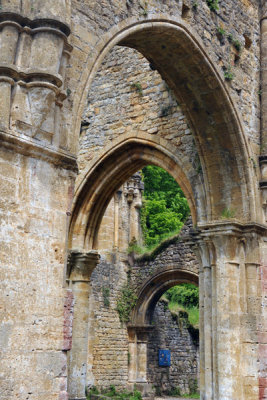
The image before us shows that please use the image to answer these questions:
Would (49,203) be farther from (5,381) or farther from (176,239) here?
(176,239)

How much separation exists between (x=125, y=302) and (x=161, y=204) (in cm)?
835

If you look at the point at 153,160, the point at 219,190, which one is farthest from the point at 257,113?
the point at 153,160

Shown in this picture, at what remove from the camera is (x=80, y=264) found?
33.1 ft

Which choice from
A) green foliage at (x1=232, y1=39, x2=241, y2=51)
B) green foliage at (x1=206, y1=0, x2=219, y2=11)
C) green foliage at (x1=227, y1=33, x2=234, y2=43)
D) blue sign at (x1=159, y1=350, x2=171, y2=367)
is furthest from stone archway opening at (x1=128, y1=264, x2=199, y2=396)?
green foliage at (x1=206, y1=0, x2=219, y2=11)

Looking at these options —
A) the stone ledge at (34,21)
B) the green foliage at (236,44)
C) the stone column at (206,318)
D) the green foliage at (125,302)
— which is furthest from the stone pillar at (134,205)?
the stone ledge at (34,21)

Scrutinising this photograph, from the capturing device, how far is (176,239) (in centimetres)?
1485

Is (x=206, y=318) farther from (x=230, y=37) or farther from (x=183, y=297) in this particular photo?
(x=183, y=297)

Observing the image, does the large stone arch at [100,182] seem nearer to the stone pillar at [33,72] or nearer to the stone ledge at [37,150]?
the stone ledge at [37,150]

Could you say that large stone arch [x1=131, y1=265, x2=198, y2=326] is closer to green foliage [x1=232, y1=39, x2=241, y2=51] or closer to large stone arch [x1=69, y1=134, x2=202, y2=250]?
large stone arch [x1=69, y1=134, x2=202, y2=250]

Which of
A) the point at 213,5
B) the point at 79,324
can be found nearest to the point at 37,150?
the point at 213,5

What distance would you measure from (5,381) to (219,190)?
4.97m

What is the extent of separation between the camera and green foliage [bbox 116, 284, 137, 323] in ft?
50.8

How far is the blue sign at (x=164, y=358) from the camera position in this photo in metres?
16.5

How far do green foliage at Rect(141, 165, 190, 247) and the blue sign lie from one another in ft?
21.8
